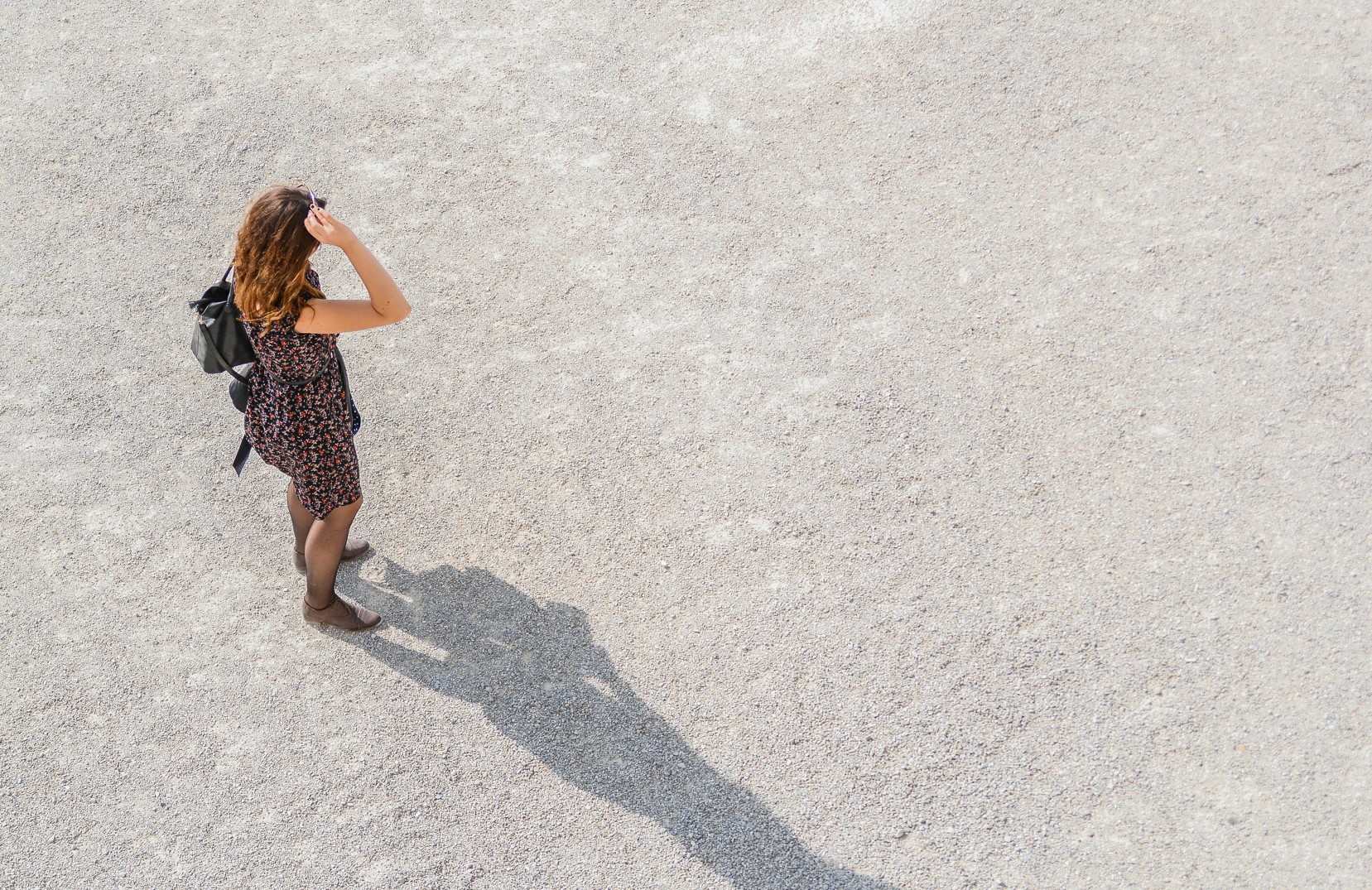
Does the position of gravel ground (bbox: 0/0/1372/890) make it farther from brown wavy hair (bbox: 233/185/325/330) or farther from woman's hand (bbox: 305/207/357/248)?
woman's hand (bbox: 305/207/357/248)

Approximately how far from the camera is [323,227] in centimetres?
383

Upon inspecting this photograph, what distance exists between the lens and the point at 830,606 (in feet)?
15.9

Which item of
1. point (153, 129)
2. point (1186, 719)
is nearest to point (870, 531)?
point (1186, 719)

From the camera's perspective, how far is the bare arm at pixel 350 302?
12.6ft

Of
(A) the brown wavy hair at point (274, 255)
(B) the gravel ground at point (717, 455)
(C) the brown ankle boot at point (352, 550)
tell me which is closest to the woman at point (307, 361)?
(A) the brown wavy hair at point (274, 255)

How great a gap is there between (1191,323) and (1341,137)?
5.97 ft

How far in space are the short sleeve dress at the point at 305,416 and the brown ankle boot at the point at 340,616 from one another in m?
0.50

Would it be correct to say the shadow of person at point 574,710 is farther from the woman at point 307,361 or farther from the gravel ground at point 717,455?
the woman at point 307,361

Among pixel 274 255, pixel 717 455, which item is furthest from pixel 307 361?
pixel 717 455

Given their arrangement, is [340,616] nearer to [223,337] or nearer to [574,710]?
[574,710]

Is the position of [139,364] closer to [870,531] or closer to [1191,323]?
[870,531]

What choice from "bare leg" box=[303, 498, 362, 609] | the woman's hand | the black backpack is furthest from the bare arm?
"bare leg" box=[303, 498, 362, 609]

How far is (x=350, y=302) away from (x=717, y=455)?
1.97 m

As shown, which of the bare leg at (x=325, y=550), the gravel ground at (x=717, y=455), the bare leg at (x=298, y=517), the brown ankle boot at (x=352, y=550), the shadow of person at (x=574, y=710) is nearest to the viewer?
the shadow of person at (x=574, y=710)
